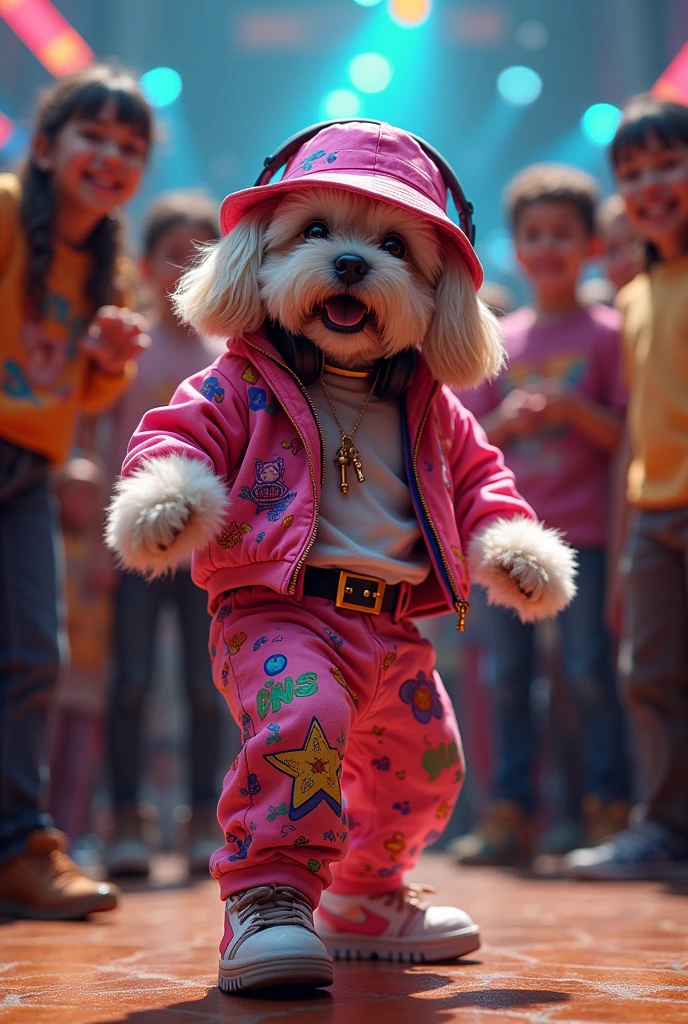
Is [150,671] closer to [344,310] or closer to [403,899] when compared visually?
[403,899]

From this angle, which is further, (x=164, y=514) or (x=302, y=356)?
(x=302, y=356)

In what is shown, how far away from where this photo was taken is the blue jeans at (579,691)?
8.95 feet

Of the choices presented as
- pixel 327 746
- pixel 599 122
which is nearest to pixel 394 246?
pixel 327 746

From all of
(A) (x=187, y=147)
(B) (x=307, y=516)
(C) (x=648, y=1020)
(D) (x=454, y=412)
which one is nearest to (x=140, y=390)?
(D) (x=454, y=412)

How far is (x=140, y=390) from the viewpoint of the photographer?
2.80 meters

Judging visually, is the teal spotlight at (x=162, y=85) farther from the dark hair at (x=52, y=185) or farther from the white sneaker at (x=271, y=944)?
the white sneaker at (x=271, y=944)

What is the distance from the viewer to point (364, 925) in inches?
58.2

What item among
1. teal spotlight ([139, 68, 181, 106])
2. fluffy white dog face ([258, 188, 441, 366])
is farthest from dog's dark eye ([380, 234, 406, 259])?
teal spotlight ([139, 68, 181, 106])

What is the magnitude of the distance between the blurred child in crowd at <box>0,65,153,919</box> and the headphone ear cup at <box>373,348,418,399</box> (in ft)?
2.23

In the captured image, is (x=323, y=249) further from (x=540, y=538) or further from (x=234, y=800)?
(x=234, y=800)

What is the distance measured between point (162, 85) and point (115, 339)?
5.56m

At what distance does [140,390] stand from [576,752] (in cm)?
158

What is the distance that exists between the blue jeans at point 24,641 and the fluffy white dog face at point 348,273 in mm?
768

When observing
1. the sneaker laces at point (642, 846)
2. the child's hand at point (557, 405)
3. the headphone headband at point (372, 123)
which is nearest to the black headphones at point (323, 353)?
the headphone headband at point (372, 123)
